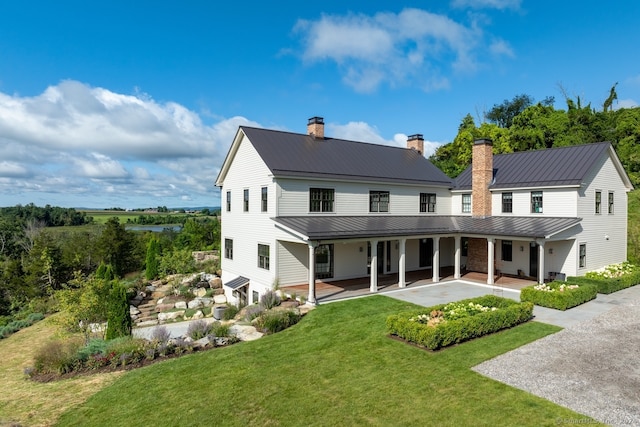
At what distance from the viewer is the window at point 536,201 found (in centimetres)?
2142

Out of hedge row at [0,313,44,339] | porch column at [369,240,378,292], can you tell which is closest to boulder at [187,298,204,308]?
hedge row at [0,313,44,339]

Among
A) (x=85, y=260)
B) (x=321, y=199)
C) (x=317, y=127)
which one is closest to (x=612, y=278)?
(x=321, y=199)

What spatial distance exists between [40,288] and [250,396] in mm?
29009

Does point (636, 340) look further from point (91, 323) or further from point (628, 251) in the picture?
point (91, 323)

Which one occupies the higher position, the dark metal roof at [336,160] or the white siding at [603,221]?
the dark metal roof at [336,160]

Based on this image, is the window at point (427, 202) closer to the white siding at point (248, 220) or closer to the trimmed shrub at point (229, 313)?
the white siding at point (248, 220)

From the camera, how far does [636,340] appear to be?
11.5 meters

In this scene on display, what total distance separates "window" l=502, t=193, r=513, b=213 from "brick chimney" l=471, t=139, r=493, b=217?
88 centimetres

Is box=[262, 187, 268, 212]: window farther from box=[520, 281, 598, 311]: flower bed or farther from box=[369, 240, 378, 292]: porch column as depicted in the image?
box=[520, 281, 598, 311]: flower bed

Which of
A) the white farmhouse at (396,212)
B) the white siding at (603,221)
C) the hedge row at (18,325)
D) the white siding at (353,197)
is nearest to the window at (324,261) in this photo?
the white farmhouse at (396,212)

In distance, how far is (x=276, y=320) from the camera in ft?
44.8

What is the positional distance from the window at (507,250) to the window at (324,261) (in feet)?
35.2

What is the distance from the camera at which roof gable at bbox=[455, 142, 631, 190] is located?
2041cm

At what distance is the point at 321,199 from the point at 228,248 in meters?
8.13
